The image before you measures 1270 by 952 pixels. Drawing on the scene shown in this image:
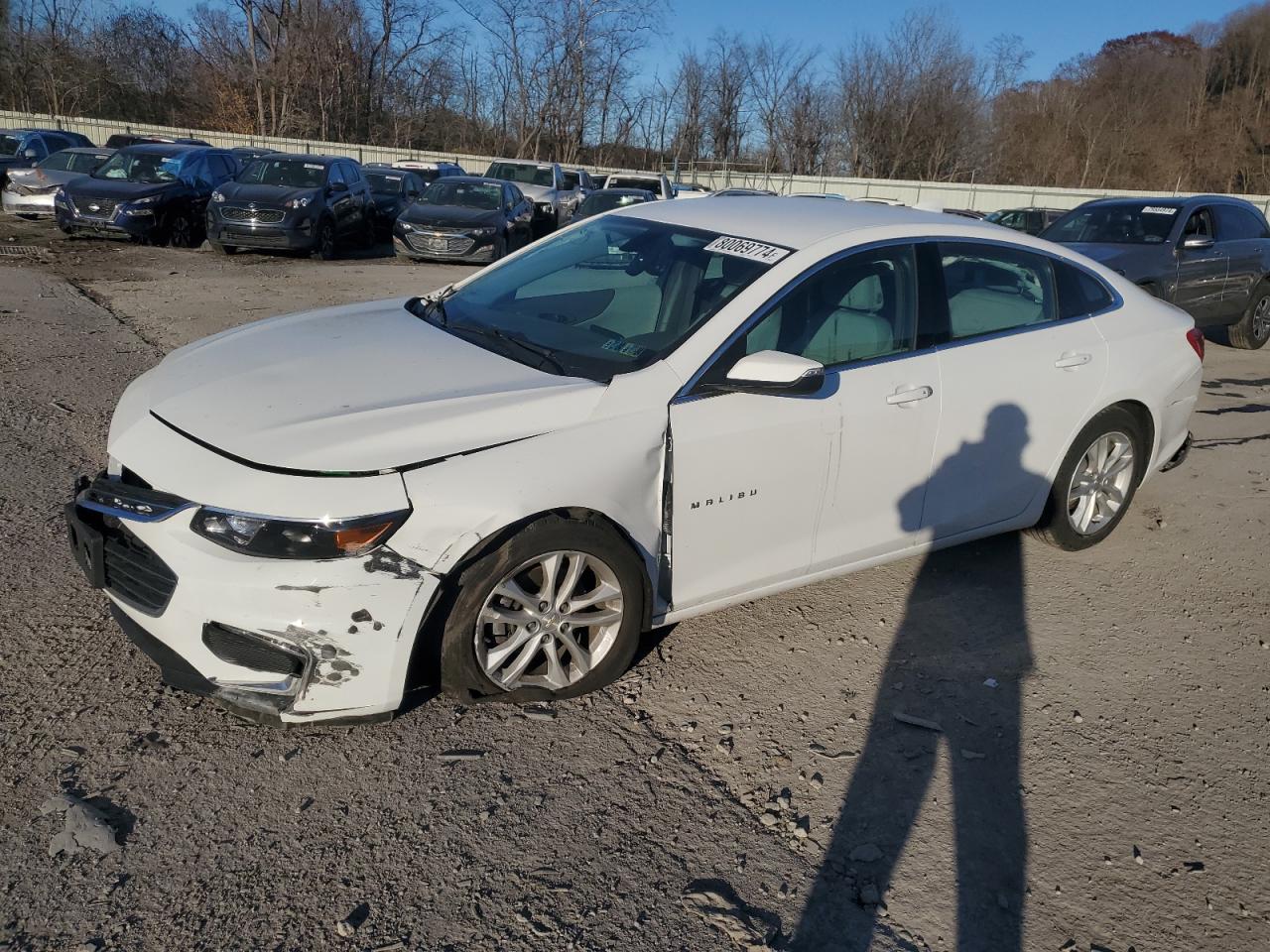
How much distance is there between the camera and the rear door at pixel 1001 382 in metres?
4.09

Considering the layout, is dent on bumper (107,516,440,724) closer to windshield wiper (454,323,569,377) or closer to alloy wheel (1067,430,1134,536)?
windshield wiper (454,323,569,377)

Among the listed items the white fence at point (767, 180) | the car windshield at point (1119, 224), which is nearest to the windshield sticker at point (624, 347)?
the car windshield at point (1119, 224)

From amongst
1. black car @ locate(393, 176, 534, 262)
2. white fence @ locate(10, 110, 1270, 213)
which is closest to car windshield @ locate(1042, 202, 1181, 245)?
black car @ locate(393, 176, 534, 262)

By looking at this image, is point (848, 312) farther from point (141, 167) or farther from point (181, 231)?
point (141, 167)

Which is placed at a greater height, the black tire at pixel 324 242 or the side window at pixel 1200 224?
Answer: the side window at pixel 1200 224

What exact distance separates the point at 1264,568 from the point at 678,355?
354 cm

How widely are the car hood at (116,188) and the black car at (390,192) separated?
14.2ft

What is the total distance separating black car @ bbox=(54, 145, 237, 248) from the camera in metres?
15.4

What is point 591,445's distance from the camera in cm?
314

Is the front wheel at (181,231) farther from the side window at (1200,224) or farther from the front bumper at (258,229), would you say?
the side window at (1200,224)

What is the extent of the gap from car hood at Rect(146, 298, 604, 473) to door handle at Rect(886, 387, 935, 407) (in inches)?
49.0

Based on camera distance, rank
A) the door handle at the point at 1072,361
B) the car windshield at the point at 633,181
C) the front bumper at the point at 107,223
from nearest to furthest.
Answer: the door handle at the point at 1072,361
the front bumper at the point at 107,223
the car windshield at the point at 633,181

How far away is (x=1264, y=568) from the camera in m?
4.98

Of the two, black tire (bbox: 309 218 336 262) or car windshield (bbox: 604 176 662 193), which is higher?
car windshield (bbox: 604 176 662 193)
